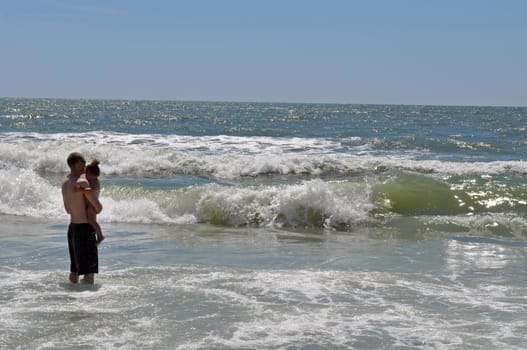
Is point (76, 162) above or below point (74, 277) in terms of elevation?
above

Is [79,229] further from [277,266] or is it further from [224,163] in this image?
[224,163]

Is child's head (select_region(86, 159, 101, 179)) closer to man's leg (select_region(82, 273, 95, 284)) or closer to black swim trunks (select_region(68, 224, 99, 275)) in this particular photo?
black swim trunks (select_region(68, 224, 99, 275))

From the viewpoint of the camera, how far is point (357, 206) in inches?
529

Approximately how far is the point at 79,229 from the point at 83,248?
0.20m

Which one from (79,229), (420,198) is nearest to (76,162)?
(79,229)

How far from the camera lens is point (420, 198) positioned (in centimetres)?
1444

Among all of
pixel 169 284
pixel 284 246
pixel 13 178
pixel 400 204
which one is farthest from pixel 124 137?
pixel 169 284

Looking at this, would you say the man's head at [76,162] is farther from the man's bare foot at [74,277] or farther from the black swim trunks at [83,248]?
the man's bare foot at [74,277]

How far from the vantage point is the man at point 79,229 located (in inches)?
282

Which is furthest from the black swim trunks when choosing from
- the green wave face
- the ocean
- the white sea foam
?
the white sea foam

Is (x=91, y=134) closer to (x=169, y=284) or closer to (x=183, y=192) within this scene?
(x=183, y=192)

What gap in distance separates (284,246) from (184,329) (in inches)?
177

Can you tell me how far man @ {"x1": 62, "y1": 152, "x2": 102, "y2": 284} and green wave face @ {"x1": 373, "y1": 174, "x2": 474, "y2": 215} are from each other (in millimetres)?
7738

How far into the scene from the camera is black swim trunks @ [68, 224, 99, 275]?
728cm
